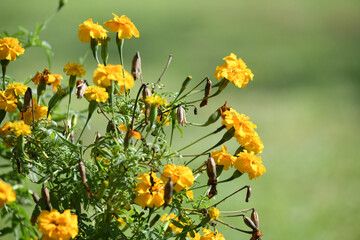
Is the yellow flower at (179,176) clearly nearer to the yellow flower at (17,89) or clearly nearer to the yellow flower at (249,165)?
the yellow flower at (249,165)

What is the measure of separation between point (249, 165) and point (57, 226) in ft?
0.77

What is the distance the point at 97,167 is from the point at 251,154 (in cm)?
19

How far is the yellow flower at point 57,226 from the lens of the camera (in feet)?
1.75

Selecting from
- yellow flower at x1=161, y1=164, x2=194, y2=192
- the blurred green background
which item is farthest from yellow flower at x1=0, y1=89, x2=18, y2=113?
the blurred green background

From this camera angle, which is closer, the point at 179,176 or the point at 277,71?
the point at 179,176

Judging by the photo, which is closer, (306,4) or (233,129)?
(233,129)

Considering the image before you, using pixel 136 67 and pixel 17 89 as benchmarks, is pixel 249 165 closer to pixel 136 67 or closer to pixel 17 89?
pixel 136 67

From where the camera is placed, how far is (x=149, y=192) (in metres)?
0.58

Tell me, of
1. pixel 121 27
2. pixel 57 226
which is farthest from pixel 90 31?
pixel 57 226

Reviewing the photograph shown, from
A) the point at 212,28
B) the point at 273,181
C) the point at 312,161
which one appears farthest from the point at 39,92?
the point at 212,28

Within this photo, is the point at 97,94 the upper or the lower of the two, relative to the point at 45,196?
upper

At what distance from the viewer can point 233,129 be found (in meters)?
0.66

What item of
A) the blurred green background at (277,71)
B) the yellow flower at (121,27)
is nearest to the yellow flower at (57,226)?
the yellow flower at (121,27)

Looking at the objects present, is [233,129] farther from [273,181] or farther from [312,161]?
[312,161]
